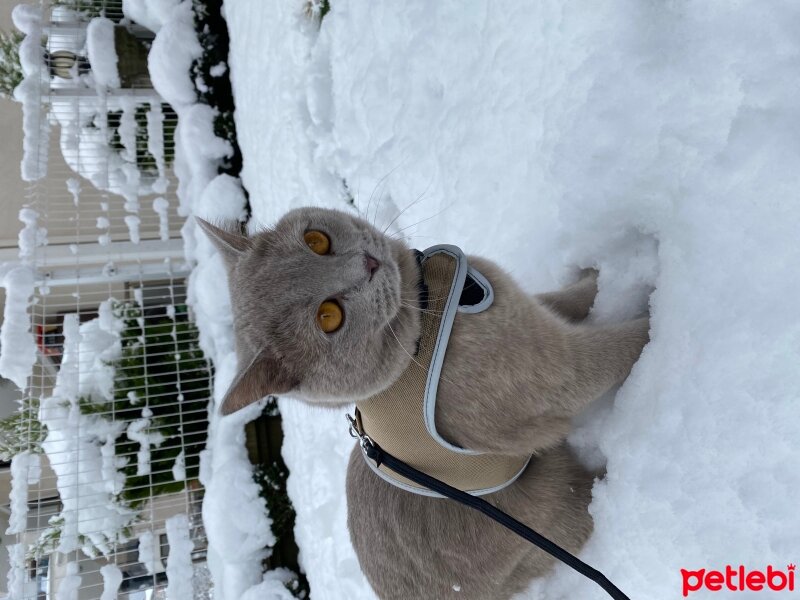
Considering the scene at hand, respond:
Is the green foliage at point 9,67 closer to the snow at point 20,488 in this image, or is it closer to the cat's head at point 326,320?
the snow at point 20,488

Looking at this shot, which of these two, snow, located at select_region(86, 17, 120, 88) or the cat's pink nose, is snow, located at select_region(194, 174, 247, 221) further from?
the cat's pink nose

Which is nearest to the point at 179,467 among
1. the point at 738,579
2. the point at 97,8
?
the point at 738,579

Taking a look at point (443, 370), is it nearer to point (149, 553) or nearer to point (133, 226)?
point (149, 553)

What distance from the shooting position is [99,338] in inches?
124

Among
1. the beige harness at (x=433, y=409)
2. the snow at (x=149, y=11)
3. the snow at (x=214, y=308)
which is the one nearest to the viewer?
the beige harness at (x=433, y=409)

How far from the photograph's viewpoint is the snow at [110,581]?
273 cm

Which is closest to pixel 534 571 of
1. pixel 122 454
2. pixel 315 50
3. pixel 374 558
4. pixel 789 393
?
pixel 374 558

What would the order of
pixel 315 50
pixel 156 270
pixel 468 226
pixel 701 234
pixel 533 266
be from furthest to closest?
pixel 156 270 → pixel 315 50 → pixel 468 226 → pixel 533 266 → pixel 701 234

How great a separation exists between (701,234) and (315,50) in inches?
77.8

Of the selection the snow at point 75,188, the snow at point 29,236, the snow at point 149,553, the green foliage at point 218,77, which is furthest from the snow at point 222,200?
the snow at point 149,553

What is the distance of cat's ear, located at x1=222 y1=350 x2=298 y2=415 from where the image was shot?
0.94m

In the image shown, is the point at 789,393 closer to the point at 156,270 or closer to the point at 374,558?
the point at 374,558

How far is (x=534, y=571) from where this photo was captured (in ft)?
4.00

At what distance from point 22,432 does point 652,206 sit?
10.6 ft
